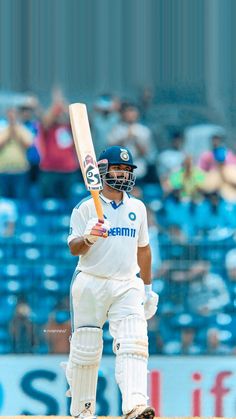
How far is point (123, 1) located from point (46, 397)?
2.93 m

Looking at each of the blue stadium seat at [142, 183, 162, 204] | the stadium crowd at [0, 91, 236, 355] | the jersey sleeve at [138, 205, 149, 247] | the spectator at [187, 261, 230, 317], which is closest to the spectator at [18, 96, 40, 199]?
the stadium crowd at [0, 91, 236, 355]

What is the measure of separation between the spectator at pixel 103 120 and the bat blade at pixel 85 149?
2691mm

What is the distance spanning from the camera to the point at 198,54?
332 inches

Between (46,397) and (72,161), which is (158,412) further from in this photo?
(72,161)

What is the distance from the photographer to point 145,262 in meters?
5.64

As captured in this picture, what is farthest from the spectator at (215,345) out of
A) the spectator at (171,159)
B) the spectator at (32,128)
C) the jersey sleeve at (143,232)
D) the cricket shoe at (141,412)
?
the cricket shoe at (141,412)

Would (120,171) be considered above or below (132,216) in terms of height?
above

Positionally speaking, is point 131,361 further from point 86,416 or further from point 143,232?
point 143,232

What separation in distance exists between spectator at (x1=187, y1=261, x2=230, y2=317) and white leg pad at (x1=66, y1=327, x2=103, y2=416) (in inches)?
113

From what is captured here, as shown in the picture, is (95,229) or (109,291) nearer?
(95,229)

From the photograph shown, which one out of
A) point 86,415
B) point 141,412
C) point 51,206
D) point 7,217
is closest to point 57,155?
point 51,206

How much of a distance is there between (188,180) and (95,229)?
10.8ft

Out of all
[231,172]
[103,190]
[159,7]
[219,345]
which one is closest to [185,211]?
[231,172]

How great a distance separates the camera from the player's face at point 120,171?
17.7 ft
